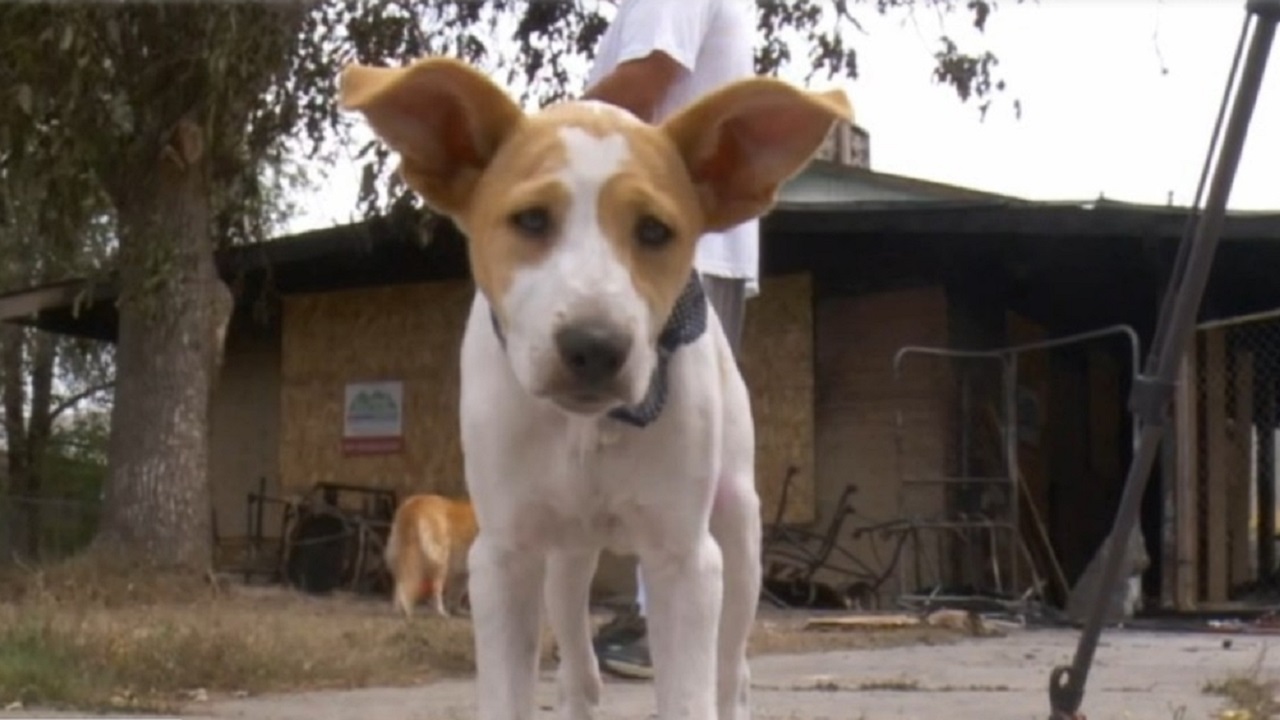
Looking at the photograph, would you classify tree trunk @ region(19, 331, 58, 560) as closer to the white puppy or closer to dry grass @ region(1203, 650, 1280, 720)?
dry grass @ region(1203, 650, 1280, 720)

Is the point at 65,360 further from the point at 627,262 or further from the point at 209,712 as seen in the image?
→ the point at 627,262

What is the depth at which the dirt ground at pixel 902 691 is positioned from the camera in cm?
523

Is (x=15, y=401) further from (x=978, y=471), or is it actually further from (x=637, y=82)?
(x=637, y=82)

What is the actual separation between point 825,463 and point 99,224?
8.68 metres

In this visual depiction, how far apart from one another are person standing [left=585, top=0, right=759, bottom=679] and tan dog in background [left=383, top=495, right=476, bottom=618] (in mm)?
9615

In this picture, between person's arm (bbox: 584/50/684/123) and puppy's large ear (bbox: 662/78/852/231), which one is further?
person's arm (bbox: 584/50/684/123)

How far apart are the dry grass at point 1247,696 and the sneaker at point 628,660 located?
170 cm

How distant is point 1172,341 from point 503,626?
5.36ft

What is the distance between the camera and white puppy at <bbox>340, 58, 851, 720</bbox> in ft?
8.98

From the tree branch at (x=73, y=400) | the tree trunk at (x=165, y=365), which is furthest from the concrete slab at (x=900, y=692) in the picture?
the tree branch at (x=73, y=400)

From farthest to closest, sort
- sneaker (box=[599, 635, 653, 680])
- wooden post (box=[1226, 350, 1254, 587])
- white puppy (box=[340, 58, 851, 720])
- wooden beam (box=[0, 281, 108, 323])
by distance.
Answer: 1. wooden beam (box=[0, 281, 108, 323])
2. wooden post (box=[1226, 350, 1254, 587])
3. sneaker (box=[599, 635, 653, 680])
4. white puppy (box=[340, 58, 851, 720])

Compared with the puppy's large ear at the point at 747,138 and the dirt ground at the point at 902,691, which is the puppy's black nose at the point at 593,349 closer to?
the puppy's large ear at the point at 747,138

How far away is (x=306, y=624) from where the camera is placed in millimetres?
9555

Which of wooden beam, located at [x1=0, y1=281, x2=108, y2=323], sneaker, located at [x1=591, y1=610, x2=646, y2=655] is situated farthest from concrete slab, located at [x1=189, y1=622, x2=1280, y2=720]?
wooden beam, located at [x1=0, y1=281, x2=108, y2=323]
